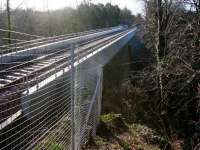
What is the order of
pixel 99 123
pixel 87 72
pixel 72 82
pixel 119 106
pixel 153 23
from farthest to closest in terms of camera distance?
pixel 153 23, pixel 119 106, pixel 99 123, pixel 87 72, pixel 72 82

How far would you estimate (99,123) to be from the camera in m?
11.5

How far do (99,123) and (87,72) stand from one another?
2841mm

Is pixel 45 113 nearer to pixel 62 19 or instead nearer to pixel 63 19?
pixel 62 19

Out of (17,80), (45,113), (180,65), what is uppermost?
(17,80)

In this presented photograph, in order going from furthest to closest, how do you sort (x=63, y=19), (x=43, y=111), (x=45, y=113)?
(x=63, y=19) < (x=43, y=111) < (x=45, y=113)

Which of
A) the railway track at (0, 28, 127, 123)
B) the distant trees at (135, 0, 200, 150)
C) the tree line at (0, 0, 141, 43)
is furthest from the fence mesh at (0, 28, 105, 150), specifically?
the tree line at (0, 0, 141, 43)

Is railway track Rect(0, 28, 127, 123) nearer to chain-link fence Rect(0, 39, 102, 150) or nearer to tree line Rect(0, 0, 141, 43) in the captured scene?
chain-link fence Rect(0, 39, 102, 150)

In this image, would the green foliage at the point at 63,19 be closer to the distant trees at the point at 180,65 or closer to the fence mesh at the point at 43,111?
the distant trees at the point at 180,65

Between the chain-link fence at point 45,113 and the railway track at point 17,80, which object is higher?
the railway track at point 17,80

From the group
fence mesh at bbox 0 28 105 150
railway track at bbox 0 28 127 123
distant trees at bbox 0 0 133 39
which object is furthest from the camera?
distant trees at bbox 0 0 133 39

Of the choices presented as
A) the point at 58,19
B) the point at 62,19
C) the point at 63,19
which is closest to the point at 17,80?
the point at 58,19

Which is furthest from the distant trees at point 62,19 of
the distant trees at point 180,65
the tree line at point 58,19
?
the distant trees at point 180,65

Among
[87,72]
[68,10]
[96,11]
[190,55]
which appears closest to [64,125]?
[87,72]

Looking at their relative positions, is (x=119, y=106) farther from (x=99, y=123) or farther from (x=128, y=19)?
(x=128, y=19)
